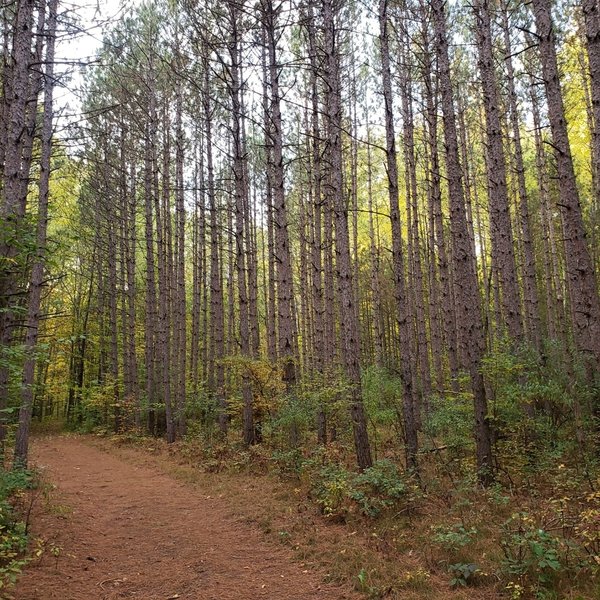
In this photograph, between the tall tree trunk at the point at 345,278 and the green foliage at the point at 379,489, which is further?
the tall tree trunk at the point at 345,278

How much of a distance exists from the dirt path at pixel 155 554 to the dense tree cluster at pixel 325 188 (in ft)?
6.40

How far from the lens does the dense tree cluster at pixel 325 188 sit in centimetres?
643

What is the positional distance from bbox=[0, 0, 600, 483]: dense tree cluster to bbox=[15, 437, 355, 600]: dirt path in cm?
195

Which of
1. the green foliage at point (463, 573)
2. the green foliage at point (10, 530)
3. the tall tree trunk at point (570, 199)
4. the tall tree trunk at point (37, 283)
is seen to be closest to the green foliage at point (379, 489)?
the green foliage at point (463, 573)

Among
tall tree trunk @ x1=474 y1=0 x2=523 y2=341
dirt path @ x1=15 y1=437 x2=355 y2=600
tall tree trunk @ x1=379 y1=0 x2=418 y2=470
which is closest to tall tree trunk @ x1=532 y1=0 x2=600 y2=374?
tall tree trunk @ x1=474 y1=0 x2=523 y2=341

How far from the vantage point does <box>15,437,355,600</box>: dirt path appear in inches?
168

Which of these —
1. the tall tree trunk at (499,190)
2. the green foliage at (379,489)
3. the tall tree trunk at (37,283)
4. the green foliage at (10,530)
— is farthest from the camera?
the tall tree trunk at (499,190)

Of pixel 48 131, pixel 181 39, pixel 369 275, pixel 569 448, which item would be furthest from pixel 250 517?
pixel 369 275

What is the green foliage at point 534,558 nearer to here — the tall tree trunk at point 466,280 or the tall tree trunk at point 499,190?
the tall tree trunk at point 466,280

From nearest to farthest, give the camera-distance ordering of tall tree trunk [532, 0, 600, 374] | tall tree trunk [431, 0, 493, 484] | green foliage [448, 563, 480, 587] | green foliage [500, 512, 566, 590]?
green foliage [500, 512, 566, 590], green foliage [448, 563, 480, 587], tall tree trunk [431, 0, 493, 484], tall tree trunk [532, 0, 600, 374]

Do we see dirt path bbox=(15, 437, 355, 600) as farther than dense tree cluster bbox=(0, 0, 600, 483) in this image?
No

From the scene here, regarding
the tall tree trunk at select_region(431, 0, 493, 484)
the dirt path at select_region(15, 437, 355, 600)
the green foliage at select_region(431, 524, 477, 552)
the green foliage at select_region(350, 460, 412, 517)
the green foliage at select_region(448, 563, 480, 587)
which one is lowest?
the dirt path at select_region(15, 437, 355, 600)

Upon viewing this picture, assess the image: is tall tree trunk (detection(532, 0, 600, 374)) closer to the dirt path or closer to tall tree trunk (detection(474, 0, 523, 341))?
tall tree trunk (detection(474, 0, 523, 341))

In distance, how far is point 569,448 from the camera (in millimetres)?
6062
